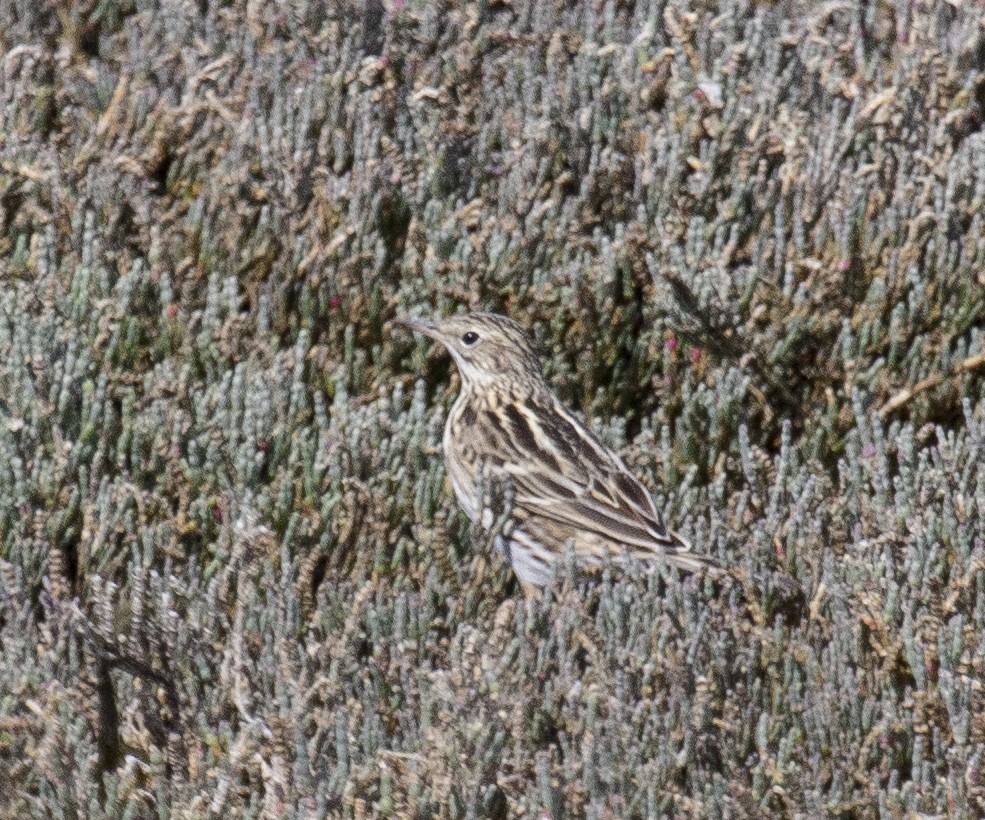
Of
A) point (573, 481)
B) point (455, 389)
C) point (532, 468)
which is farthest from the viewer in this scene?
point (455, 389)

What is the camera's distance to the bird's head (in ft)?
19.8

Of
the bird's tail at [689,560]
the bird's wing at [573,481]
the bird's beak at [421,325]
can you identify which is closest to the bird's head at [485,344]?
the bird's beak at [421,325]

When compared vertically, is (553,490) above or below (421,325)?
below

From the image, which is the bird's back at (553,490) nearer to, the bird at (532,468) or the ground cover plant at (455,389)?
the bird at (532,468)

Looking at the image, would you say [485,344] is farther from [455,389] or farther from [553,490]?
[553,490]

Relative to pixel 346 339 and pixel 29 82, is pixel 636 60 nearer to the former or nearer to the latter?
Result: pixel 346 339

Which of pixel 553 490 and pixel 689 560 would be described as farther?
pixel 553 490

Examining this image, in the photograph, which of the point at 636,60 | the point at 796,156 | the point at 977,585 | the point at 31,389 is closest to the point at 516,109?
the point at 636,60

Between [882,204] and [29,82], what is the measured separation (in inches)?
129

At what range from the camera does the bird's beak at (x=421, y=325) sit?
6.05m

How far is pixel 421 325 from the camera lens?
19.9 feet

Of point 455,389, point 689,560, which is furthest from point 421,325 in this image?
point 689,560

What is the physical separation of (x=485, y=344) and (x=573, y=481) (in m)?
0.73

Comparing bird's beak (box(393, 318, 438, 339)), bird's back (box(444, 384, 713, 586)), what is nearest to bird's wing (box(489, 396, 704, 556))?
bird's back (box(444, 384, 713, 586))
